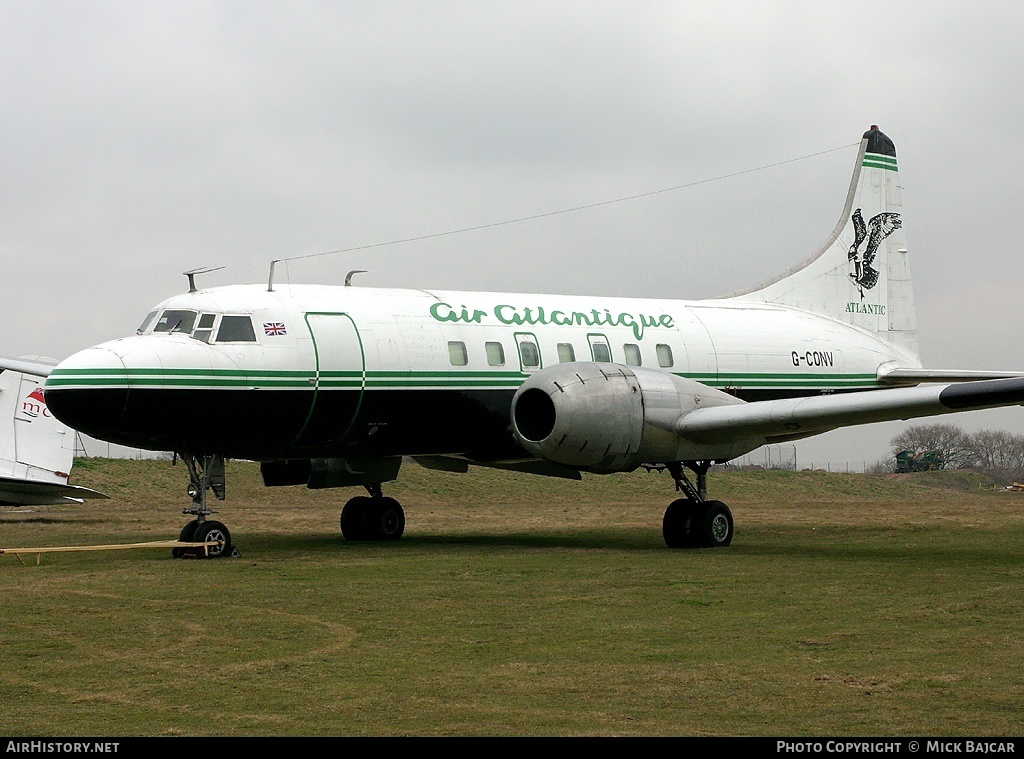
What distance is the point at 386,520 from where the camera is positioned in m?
21.1

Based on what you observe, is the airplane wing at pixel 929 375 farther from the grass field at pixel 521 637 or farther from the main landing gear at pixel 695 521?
the main landing gear at pixel 695 521

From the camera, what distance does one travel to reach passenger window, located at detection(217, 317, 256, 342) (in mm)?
16953

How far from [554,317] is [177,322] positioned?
→ 6.13 metres

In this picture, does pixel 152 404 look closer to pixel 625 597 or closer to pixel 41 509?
pixel 625 597

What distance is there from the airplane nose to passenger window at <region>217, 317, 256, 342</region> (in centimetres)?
153

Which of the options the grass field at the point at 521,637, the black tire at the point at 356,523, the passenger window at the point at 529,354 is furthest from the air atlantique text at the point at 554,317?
the black tire at the point at 356,523

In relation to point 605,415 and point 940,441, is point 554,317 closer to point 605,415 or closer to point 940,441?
point 605,415

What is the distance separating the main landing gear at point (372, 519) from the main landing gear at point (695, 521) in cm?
465

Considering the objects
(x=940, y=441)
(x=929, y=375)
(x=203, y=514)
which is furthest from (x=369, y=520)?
(x=940, y=441)

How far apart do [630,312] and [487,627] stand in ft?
37.6

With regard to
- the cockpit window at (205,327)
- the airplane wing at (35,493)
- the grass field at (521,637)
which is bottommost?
the grass field at (521,637)

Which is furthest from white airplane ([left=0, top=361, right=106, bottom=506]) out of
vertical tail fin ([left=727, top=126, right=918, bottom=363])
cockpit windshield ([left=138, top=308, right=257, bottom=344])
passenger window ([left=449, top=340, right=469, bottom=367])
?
vertical tail fin ([left=727, top=126, right=918, bottom=363])

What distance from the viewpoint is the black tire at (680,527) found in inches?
742

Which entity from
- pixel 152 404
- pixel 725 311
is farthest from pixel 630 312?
pixel 152 404
